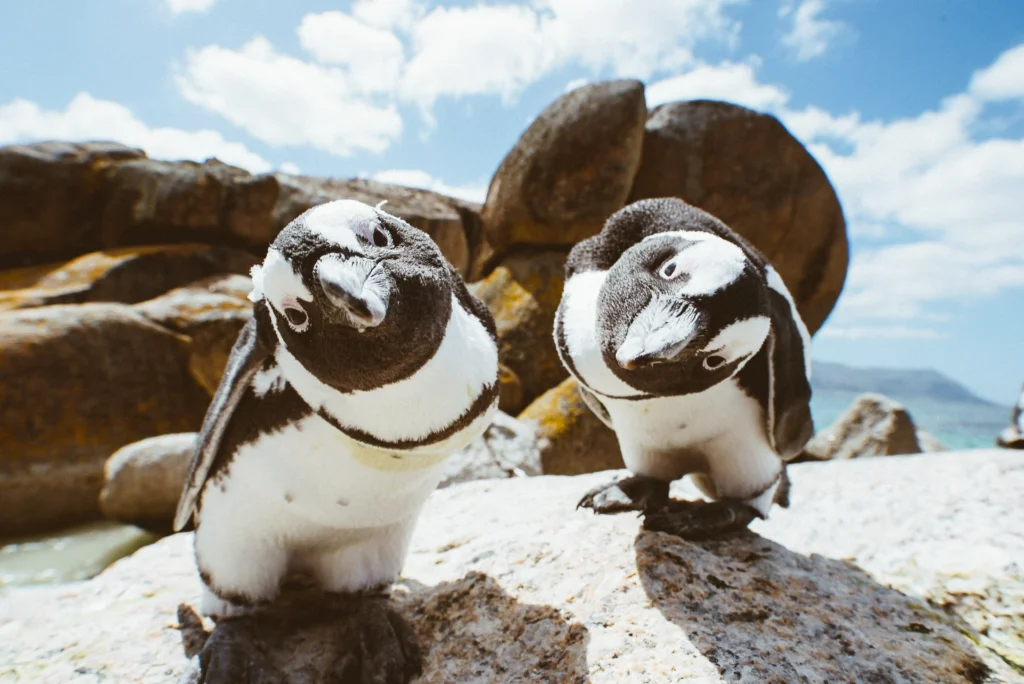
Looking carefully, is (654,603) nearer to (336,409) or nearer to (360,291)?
(336,409)

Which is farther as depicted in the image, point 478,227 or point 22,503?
point 478,227

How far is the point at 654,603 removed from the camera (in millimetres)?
1136

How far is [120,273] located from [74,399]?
1.65 metres

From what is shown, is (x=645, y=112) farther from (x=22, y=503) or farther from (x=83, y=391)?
(x=22, y=503)

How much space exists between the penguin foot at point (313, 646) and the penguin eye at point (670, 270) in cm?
82

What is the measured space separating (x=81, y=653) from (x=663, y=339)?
129 centimetres

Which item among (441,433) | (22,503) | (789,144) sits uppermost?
(789,144)

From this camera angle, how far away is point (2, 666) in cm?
117

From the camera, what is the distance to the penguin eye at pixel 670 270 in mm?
1127

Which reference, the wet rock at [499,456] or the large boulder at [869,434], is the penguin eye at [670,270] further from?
the large boulder at [869,434]

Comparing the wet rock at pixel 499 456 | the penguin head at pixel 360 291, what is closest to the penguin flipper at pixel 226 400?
the penguin head at pixel 360 291

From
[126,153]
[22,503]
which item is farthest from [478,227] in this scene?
[22,503]

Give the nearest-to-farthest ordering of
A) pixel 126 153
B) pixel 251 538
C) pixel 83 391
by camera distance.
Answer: pixel 251 538 → pixel 83 391 → pixel 126 153

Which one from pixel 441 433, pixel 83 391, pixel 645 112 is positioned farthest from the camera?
pixel 645 112
